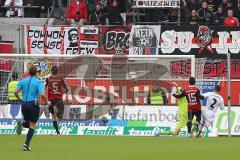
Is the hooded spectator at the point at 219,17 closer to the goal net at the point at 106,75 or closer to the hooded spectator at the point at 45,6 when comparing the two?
the goal net at the point at 106,75

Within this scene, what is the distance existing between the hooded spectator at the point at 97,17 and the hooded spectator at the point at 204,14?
13.3 feet

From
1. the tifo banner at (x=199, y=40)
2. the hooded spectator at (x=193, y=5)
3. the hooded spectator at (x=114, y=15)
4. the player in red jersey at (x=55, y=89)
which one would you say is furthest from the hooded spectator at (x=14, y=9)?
the player in red jersey at (x=55, y=89)

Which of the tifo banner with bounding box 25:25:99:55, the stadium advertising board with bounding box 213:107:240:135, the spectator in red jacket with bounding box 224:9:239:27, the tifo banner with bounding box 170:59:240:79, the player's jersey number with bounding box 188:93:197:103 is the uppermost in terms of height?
the spectator in red jacket with bounding box 224:9:239:27

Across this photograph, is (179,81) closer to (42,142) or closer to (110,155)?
(42,142)

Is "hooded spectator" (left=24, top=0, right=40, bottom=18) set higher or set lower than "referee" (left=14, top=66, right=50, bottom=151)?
higher

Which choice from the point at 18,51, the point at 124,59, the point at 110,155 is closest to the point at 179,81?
the point at 124,59

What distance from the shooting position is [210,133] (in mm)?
27141

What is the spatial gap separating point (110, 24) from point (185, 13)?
320 centimetres

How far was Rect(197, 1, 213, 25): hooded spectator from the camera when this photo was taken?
31562 millimetres

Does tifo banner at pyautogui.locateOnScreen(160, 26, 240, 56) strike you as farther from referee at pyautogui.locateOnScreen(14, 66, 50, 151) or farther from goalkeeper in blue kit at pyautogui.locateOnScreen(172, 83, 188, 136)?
referee at pyautogui.locateOnScreen(14, 66, 50, 151)

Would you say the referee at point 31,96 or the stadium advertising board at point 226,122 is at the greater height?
the referee at point 31,96

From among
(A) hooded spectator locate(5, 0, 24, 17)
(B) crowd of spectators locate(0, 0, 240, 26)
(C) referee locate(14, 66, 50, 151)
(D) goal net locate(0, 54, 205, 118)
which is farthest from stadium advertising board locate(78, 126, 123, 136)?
(A) hooded spectator locate(5, 0, 24, 17)

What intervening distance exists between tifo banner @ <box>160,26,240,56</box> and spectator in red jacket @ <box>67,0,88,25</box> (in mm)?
3838

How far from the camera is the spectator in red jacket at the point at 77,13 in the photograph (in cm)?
3250
